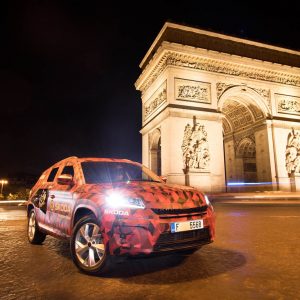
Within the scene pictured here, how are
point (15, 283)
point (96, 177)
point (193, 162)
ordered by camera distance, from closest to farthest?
point (15, 283)
point (96, 177)
point (193, 162)

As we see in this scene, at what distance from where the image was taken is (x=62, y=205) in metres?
4.11

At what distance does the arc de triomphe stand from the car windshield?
539 inches

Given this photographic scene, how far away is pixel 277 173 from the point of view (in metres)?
21.4

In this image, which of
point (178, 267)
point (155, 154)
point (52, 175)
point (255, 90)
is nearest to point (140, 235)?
point (178, 267)

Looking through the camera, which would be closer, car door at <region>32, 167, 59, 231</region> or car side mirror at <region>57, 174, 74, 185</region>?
car side mirror at <region>57, 174, 74, 185</region>

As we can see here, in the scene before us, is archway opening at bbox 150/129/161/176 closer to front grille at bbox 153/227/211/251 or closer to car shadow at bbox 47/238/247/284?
car shadow at bbox 47/238/247/284

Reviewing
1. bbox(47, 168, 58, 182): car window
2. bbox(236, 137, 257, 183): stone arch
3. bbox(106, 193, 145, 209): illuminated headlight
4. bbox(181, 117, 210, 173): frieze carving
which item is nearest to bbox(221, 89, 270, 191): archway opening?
bbox(236, 137, 257, 183): stone arch

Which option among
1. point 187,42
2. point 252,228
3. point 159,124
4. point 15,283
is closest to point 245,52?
point 187,42

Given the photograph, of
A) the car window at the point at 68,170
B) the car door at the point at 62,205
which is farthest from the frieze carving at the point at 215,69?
the car door at the point at 62,205

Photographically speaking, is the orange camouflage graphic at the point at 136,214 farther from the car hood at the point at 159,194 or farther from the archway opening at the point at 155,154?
the archway opening at the point at 155,154

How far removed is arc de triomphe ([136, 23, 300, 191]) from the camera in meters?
19.3

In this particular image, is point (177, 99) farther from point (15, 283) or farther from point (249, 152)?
point (15, 283)

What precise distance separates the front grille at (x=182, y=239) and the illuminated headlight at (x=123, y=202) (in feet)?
1.33

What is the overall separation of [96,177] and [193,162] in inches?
604
